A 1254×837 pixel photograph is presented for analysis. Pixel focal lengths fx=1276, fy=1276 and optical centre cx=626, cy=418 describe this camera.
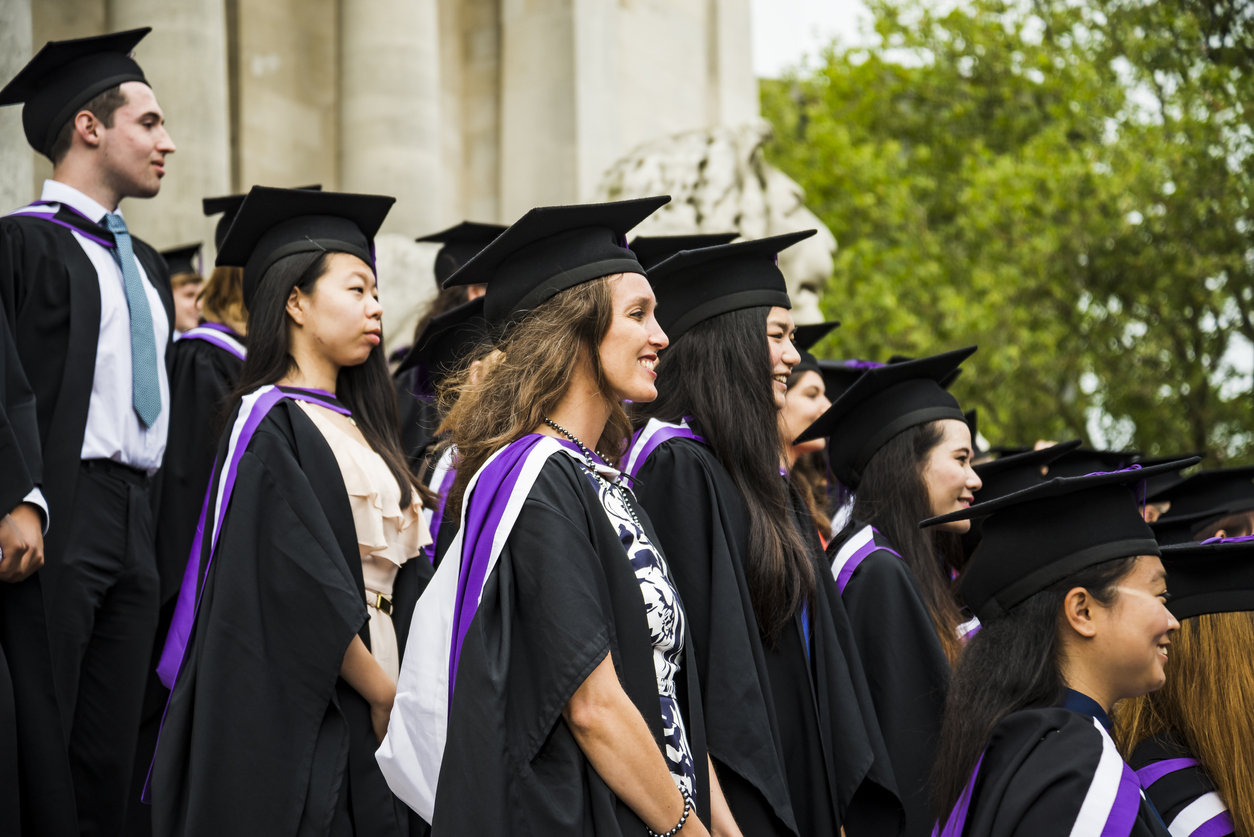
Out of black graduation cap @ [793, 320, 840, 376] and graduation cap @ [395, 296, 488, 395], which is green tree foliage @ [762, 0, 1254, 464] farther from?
graduation cap @ [395, 296, 488, 395]

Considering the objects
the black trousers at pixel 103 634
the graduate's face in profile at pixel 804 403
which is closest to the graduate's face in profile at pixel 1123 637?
the graduate's face in profile at pixel 804 403

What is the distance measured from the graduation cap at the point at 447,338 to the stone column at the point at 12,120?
71.9 inches

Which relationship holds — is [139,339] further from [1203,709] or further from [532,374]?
[1203,709]

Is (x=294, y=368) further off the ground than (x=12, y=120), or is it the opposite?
(x=12, y=120)

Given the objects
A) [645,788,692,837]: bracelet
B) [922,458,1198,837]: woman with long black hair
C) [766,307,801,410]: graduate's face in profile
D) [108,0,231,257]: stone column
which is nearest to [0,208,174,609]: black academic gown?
[766,307,801,410]: graduate's face in profile

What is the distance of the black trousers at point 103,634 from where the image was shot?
4410 millimetres

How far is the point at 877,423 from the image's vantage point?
16.2 ft

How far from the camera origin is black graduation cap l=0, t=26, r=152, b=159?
494 centimetres

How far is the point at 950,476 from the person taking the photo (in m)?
4.78

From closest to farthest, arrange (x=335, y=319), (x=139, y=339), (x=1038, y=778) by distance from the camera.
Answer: (x=1038, y=778) < (x=335, y=319) < (x=139, y=339)

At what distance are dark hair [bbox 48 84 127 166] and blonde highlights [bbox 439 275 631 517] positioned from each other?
2.61 metres

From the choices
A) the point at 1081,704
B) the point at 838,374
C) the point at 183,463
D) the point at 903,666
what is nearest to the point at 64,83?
the point at 183,463

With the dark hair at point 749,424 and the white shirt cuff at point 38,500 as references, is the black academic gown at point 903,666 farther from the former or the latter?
the white shirt cuff at point 38,500

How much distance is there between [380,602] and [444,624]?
1.26 metres
